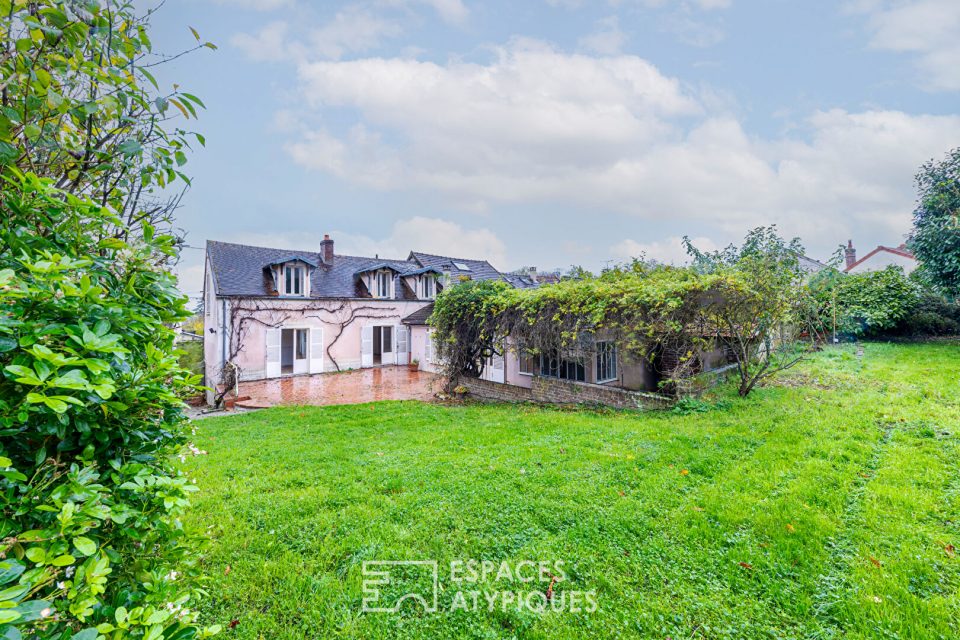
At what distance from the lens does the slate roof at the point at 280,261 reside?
52.3 feet

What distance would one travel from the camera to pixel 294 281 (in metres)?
17.0

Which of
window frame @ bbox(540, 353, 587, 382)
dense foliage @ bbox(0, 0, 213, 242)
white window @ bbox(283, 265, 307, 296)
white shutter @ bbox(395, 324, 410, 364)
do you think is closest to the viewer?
dense foliage @ bbox(0, 0, 213, 242)

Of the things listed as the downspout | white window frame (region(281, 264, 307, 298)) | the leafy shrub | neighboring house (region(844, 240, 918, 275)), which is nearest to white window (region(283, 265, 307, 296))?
white window frame (region(281, 264, 307, 298))

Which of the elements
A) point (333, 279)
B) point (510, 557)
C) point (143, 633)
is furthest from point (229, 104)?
point (333, 279)

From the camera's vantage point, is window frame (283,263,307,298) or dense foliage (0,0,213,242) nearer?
dense foliage (0,0,213,242)

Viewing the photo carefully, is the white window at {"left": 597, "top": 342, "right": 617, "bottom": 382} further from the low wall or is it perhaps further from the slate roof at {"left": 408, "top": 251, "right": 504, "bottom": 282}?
the slate roof at {"left": 408, "top": 251, "right": 504, "bottom": 282}

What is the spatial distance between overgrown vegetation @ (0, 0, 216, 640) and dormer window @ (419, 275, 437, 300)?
1871 centimetres

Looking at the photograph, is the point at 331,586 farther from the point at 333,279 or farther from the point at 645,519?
the point at 333,279

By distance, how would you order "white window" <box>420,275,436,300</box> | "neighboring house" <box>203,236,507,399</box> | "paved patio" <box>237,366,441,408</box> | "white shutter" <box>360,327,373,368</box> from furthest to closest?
"white window" <box>420,275,436,300</box>
"white shutter" <box>360,327,373,368</box>
"neighboring house" <box>203,236,507,399</box>
"paved patio" <box>237,366,441,408</box>

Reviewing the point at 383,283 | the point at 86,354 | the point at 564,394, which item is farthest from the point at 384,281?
the point at 86,354

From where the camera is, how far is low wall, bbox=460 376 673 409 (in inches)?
328

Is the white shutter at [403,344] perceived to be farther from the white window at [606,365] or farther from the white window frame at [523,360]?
the white window at [606,365]

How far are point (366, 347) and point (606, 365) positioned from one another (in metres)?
12.7

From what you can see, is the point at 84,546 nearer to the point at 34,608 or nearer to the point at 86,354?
the point at 34,608
